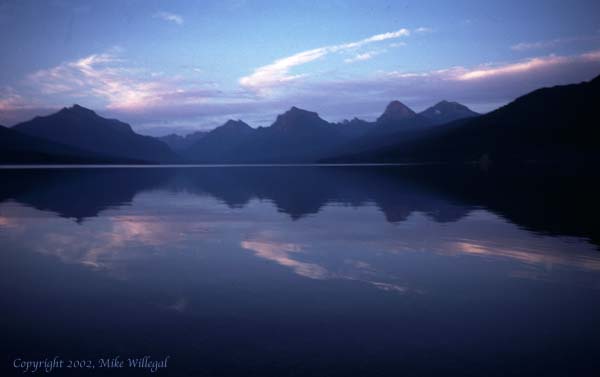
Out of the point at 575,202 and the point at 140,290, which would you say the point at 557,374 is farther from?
the point at 575,202

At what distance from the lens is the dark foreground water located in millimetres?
9016

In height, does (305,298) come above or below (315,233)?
below

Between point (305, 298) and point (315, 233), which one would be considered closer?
point (305, 298)

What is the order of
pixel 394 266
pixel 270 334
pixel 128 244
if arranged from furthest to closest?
pixel 128 244 → pixel 394 266 → pixel 270 334

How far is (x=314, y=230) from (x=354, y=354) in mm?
16335

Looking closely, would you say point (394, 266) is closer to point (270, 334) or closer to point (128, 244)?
point (270, 334)

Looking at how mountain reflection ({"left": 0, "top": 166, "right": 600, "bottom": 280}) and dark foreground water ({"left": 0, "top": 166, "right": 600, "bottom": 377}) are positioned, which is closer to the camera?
dark foreground water ({"left": 0, "top": 166, "right": 600, "bottom": 377})

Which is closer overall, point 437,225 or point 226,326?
point 226,326

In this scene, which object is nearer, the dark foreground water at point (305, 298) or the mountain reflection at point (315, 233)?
the dark foreground water at point (305, 298)

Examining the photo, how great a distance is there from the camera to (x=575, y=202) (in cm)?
3797

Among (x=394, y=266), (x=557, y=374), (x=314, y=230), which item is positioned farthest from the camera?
(x=314, y=230)

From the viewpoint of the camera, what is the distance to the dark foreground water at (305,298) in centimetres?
902

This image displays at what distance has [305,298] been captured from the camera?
12836mm

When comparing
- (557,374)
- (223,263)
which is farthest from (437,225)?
(557,374)
